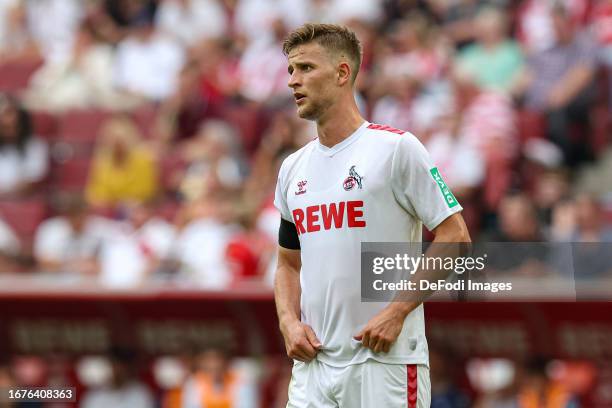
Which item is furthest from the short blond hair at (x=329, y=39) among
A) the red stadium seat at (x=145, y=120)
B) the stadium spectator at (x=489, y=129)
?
the red stadium seat at (x=145, y=120)

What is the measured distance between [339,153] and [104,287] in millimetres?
5676

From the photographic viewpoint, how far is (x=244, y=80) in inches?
585

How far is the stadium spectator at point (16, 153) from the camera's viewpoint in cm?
1405

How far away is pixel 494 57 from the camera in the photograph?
535 inches

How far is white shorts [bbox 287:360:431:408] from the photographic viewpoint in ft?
17.5

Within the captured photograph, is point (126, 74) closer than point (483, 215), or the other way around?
point (483, 215)

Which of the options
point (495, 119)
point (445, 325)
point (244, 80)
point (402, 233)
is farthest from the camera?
point (244, 80)

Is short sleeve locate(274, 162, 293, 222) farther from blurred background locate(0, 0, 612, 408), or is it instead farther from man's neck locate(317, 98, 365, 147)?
blurred background locate(0, 0, 612, 408)

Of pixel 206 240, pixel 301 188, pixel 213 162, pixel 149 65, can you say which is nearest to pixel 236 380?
pixel 206 240

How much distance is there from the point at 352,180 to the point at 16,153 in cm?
926

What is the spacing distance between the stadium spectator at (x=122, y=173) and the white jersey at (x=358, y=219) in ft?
26.6

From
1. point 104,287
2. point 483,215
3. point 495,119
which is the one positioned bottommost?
point 104,287

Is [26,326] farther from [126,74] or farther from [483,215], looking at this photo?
[126,74]

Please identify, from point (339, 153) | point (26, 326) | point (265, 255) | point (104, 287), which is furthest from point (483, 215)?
point (339, 153)
